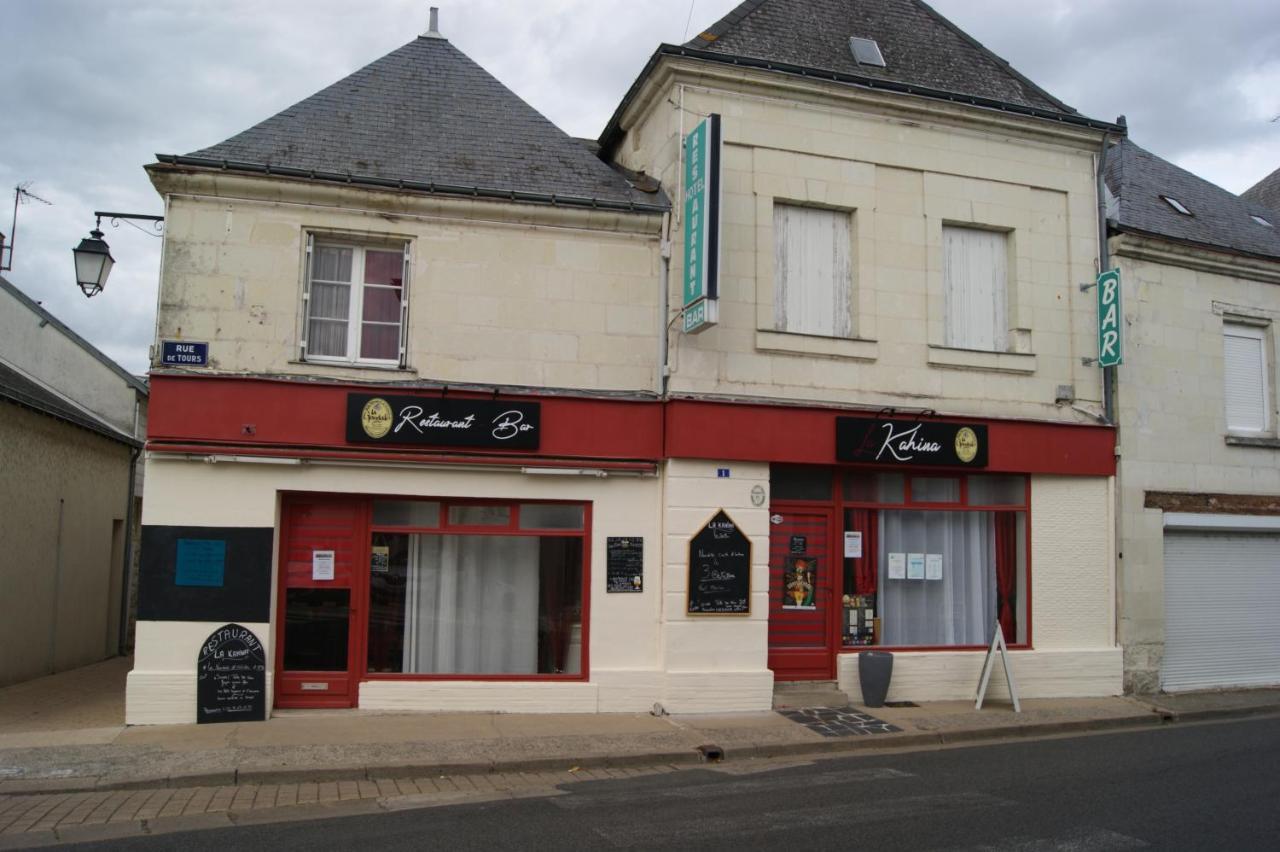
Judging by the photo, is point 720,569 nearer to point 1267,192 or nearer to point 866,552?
point 866,552

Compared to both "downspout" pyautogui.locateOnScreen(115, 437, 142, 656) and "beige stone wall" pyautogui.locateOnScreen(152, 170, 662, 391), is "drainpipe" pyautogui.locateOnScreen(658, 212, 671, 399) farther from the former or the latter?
"downspout" pyautogui.locateOnScreen(115, 437, 142, 656)

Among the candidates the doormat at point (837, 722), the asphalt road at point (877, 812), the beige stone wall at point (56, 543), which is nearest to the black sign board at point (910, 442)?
the doormat at point (837, 722)

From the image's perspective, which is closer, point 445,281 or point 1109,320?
point 445,281

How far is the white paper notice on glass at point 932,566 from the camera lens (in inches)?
493

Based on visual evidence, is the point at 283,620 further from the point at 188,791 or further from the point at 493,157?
the point at 493,157

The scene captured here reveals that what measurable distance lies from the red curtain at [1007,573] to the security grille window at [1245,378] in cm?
392

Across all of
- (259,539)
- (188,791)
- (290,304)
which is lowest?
(188,791)

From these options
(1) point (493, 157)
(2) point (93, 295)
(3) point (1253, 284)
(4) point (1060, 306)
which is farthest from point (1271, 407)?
(2) point (93, 295)

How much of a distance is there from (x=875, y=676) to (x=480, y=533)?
4784 mm

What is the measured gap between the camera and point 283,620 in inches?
418

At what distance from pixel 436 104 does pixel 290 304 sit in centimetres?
331

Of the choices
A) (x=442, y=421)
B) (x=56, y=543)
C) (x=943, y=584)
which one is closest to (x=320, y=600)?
(x=442, y=421)

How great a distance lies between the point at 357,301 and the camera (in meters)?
11.1

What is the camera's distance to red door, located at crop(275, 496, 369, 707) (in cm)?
1062
